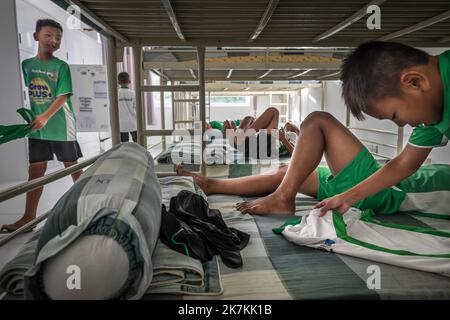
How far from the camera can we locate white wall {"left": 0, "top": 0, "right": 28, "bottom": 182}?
130 inches

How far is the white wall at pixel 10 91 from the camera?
329cm

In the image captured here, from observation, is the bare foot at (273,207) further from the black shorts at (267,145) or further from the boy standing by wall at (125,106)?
the boy standing by wall at (125,106)

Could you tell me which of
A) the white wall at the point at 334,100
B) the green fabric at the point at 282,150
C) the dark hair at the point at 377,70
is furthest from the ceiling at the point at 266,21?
the white wall at the point at 334,100

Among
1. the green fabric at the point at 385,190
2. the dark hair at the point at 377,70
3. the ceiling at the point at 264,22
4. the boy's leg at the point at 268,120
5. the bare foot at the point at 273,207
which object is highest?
the ceiling at the point at 264,22

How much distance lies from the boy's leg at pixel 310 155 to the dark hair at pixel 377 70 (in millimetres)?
451

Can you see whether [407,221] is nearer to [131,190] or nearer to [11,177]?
[131,190]

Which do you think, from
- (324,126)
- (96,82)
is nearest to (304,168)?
(324,126)

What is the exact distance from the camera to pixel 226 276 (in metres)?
0.83

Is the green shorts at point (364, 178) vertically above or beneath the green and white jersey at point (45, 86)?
beneath

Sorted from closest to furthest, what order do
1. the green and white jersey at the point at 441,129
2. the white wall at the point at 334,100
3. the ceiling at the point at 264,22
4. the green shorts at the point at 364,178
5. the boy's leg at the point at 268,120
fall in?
the green and white jersey at the point at 441,129 < the ceiling at the point at 264,22 < the green shorts at the point at 364,178 < the boy's leg at the point at 268,120 < the white wall at the point at 334,100

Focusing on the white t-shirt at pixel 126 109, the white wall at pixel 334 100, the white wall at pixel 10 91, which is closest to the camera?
the white wall at pixel 10 91

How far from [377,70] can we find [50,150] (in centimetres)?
197

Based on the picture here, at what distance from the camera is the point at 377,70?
2.87ft
